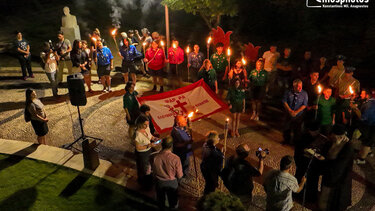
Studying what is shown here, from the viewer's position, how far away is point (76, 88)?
24.0ft

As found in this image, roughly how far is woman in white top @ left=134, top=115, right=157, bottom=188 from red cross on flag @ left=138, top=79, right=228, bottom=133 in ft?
6.66

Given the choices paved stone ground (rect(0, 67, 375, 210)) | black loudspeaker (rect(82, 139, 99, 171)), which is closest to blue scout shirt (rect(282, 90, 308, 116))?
paved stone ground (rect(0, 67, 375, 210))

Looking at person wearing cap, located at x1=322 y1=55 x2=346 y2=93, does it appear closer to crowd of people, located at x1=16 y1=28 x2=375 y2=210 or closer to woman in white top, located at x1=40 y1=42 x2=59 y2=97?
crowd of people, located at x1=16 y1=28 x2=375 y2=210

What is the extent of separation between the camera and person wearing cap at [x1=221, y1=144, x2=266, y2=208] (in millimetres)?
4781

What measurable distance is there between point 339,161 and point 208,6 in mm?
9857

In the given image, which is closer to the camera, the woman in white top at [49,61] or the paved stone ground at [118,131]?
the paved stone ground at [118,131]

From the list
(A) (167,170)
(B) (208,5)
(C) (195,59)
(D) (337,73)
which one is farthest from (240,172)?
(B) (208,5)

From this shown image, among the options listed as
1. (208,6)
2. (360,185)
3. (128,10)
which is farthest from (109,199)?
(128,10)

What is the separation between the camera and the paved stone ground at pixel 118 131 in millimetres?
6449

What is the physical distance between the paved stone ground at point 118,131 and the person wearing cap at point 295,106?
52 cm

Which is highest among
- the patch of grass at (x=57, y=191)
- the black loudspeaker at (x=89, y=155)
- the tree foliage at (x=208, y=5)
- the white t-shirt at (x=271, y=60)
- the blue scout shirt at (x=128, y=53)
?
the tree foliage at (x=208, y=5)

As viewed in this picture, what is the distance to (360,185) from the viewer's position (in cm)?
655

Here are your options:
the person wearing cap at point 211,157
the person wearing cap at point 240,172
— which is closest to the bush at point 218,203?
the person wearing cap at point 240,172

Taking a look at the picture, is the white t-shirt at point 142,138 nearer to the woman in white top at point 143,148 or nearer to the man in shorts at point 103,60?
the woman in white top at point 143,148
